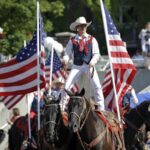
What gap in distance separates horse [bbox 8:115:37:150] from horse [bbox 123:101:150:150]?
7.00 ft

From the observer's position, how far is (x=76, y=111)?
1520 centimetres

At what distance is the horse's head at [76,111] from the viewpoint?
49.2ft

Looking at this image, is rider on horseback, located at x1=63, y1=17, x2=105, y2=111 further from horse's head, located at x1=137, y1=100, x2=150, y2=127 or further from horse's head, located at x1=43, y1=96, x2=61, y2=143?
horse's head, located at x1=137, y1=100, x2=150, y2=127

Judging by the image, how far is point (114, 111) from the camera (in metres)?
18.8

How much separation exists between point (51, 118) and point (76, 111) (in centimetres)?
159

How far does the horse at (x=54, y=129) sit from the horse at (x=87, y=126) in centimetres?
58

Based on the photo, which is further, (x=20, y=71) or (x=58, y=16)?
(x=58, y=16)

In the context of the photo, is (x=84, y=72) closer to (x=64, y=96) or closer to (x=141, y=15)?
(x=64, y=96)

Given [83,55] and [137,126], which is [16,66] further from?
[137,126]

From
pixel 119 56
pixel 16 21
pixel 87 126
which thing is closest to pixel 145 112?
pixel 119 56

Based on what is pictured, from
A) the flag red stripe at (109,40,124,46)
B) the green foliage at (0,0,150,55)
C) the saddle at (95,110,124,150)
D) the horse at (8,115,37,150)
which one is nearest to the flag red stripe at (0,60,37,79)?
the horse at (8,115,37,150)

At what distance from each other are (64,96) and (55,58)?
18.1 ft

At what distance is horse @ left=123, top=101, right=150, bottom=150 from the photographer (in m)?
19.3

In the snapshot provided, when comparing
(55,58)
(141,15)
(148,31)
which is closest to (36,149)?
(55,58)
